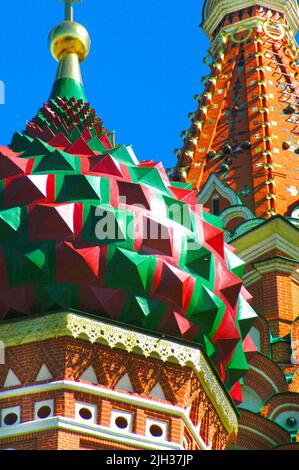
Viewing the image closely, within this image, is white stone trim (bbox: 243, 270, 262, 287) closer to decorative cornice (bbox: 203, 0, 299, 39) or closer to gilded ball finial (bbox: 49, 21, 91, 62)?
gilded ball finial (bbox: 49, 21, 91, 62)

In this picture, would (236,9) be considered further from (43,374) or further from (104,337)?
(43,374)

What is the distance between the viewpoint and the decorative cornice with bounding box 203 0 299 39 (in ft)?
111

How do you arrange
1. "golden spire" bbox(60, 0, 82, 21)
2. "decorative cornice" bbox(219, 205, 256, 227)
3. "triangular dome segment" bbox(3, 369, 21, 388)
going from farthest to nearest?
"decorative cornice" bbox(219, 205, 256, 227)
"golden spire" bbox(60, 0, 82, 21)
"triangular dome segment" bbox(3, 369, 21, 388)

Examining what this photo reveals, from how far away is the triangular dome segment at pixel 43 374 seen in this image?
718 inches

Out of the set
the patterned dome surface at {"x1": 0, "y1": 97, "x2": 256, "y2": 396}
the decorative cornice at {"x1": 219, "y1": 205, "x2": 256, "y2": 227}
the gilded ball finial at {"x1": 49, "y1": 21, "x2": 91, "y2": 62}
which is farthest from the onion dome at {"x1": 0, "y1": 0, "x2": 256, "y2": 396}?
the decorative cornice at {"x1": 219, "y1": 205, "x2": 256, "y2": 227}

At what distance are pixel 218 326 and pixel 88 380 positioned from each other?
1816 millimetres

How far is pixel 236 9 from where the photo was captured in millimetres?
33969

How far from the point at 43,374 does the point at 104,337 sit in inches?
31.5

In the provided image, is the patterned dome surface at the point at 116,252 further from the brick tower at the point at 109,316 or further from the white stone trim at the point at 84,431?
the white stone trim at the point at 84,431

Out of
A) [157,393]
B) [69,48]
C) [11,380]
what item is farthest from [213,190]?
[11,380]

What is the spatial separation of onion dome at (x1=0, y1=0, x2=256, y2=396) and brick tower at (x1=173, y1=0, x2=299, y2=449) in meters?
3.90

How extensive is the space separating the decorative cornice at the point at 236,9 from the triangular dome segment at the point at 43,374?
17007mm

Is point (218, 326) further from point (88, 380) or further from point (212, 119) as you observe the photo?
point (212, 119)
